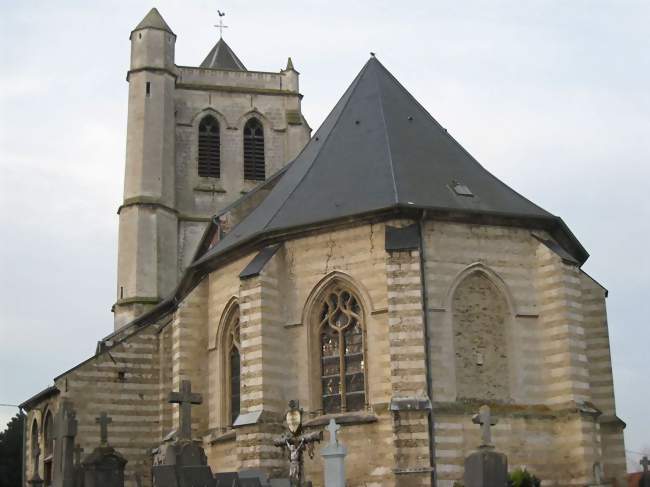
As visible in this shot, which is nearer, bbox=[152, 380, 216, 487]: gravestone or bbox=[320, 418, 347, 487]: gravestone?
bbox=[152, 380, 216, 487]: gravestone

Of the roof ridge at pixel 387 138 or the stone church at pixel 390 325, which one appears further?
the roof ridge at pixel 387 138

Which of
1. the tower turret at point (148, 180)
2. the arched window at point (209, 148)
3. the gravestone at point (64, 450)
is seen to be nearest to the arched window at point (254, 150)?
the arched window at point (209, 148)

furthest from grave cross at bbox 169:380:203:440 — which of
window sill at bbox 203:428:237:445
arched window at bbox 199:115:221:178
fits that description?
arched window at bbox 199:115:221:178

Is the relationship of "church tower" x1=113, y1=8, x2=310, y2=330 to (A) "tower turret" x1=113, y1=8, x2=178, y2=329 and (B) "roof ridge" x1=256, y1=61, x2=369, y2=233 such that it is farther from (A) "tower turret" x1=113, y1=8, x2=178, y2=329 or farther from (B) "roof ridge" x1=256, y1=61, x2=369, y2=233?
(B) "roof ridge" x1=256, y1=61, x2=369, y2=233

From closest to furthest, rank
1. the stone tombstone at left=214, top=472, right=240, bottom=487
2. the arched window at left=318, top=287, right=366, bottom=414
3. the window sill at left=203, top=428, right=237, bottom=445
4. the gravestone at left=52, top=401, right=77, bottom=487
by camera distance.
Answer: the stone tombstone at left=214, top=472, right=240, bottom=487
the gravestone at left=52, top=401, right=77, bottom=487
the arched window at left=318, top=287, right=366, bottom=414
the window sill at left=203, top=428, right=237, bottom=445

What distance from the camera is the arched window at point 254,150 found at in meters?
34.1

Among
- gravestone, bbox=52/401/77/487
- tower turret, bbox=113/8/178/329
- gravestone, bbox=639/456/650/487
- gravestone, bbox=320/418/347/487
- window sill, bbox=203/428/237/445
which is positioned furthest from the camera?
tower turret, bbox=113/8/178/329

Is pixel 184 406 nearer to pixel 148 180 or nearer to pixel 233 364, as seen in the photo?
pixel 233 364

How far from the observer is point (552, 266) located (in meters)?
18.4

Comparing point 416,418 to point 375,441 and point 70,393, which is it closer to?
point 375,441

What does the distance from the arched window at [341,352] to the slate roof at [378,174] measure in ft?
5.32

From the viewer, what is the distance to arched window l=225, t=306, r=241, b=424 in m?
20.1

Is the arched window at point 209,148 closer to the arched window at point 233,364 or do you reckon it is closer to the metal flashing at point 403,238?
the arched window at point 233,364

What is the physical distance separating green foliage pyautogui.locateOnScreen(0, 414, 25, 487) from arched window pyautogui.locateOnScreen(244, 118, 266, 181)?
11.5 meters
